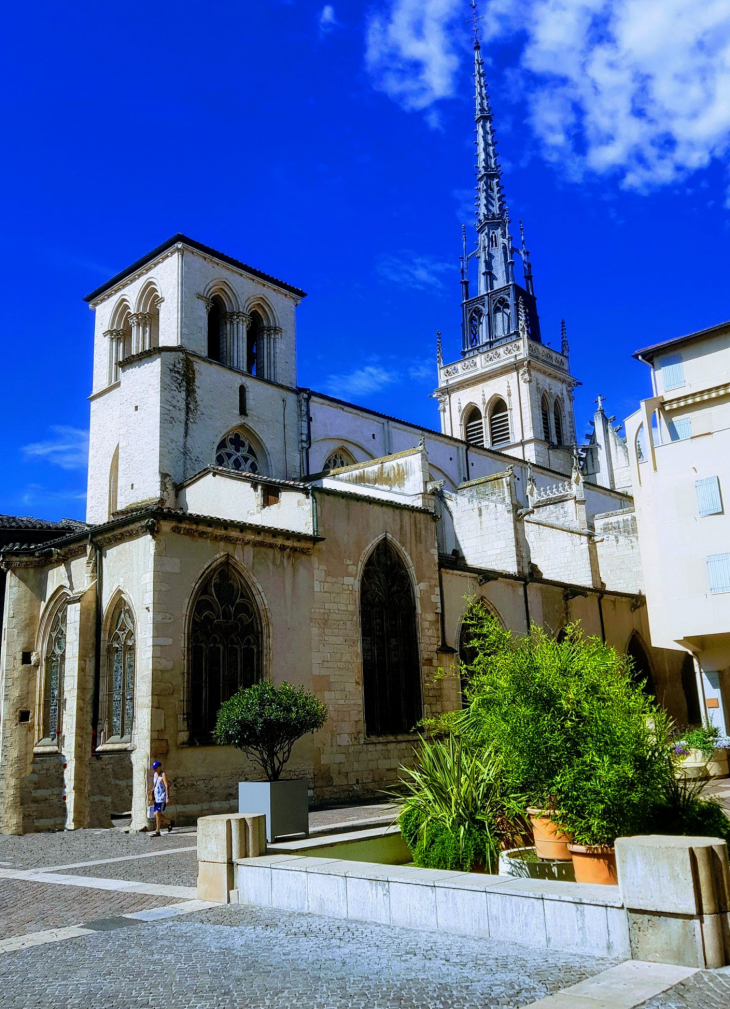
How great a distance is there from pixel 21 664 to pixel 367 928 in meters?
14.8

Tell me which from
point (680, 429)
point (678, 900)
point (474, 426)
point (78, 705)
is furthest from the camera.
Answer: point (474, 426)

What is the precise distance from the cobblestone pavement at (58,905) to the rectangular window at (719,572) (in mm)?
15483

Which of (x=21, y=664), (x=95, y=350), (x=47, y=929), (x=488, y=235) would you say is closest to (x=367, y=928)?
(x=47, y=929)

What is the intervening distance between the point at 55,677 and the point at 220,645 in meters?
4.63

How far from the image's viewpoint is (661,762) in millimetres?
8039

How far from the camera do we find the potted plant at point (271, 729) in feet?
39.0

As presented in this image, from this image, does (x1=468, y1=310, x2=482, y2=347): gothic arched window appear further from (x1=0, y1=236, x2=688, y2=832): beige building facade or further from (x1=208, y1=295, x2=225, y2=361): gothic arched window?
(x1=208, y1=295, x2=225, y2=361): gothic arched window

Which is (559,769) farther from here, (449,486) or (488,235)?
(488,235)

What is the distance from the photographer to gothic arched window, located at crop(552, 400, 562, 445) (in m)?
55.3

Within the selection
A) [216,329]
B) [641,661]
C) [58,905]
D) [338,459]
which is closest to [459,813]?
[58,905]

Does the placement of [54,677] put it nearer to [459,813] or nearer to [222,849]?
[222,849]

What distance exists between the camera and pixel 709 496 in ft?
68.0

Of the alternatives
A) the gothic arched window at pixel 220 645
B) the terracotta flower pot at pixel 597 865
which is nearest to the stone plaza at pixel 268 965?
the terracotta flower pot at pixel 597 865

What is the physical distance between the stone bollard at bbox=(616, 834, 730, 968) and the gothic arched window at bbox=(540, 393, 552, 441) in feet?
159
